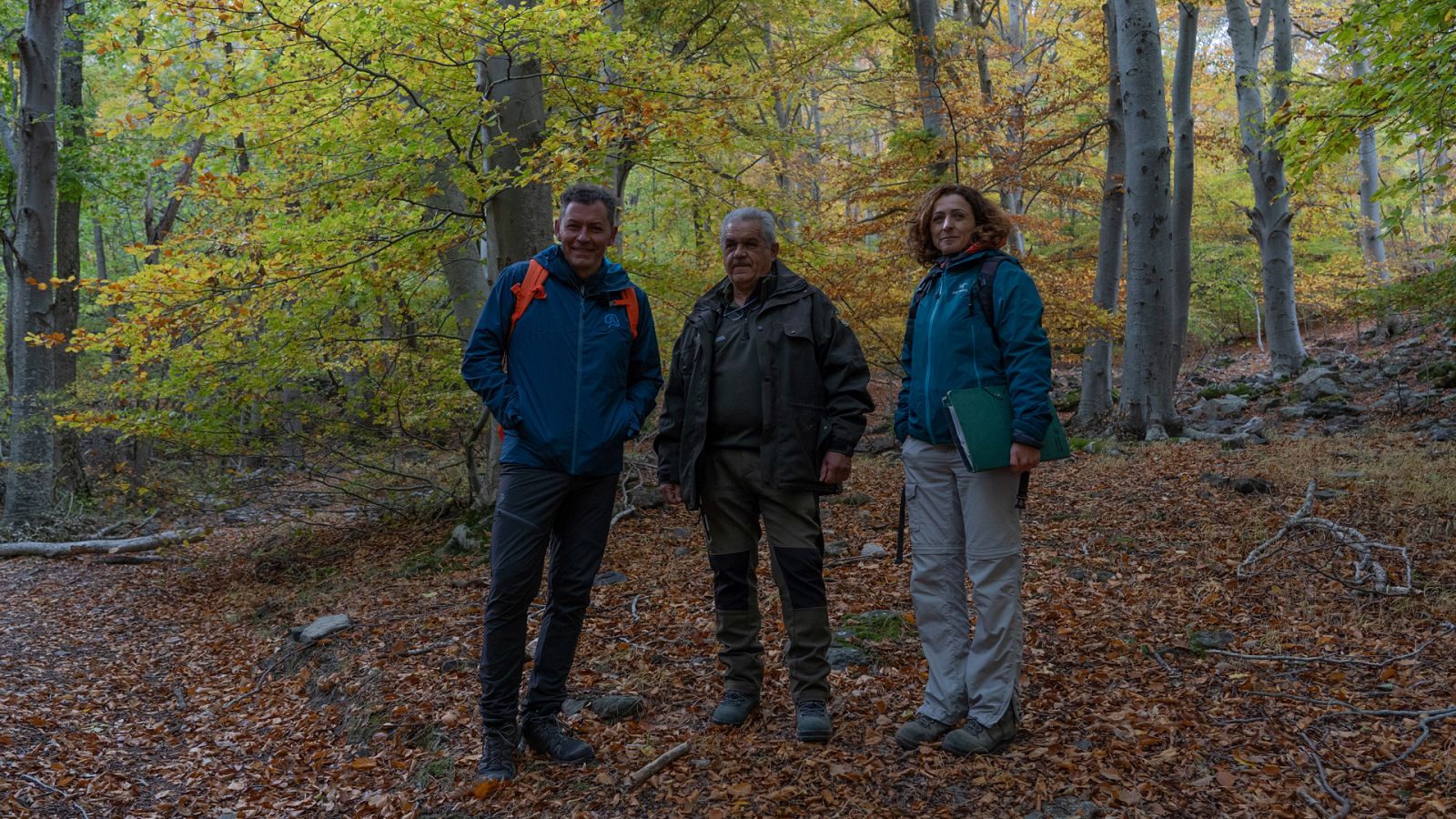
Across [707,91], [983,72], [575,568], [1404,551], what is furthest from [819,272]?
[983,72]

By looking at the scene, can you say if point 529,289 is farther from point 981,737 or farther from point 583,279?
point 981,737

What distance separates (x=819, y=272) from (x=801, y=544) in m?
5.94

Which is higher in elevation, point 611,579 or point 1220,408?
point 1220,408

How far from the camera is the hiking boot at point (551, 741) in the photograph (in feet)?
11.2

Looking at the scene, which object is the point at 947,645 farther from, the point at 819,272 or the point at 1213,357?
the point at 1213,357

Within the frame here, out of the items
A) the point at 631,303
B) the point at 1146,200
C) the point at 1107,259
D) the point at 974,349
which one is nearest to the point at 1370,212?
the point at 1107,259

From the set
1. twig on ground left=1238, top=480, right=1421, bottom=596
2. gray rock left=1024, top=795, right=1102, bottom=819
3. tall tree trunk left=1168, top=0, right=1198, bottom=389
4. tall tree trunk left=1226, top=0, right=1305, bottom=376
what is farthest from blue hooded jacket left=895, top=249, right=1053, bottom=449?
tall tree trunk left=1226, top=0, right=1305, bottom=376

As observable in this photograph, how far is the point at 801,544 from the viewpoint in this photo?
11.2 ft

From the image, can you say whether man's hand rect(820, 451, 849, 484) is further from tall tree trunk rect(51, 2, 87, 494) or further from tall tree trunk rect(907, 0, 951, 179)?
tall tree trunk rect(51, 2, 87, 494)

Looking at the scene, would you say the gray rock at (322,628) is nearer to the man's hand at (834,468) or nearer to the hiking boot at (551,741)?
the hiking boot at (551,741)

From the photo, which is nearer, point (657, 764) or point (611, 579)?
point (657, 764)

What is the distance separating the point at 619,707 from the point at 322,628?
2909 mm

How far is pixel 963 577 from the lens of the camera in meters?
3.34

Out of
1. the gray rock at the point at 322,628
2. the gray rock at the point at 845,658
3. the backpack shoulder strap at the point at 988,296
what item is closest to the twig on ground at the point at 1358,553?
the gray rock at the point at 845,658
